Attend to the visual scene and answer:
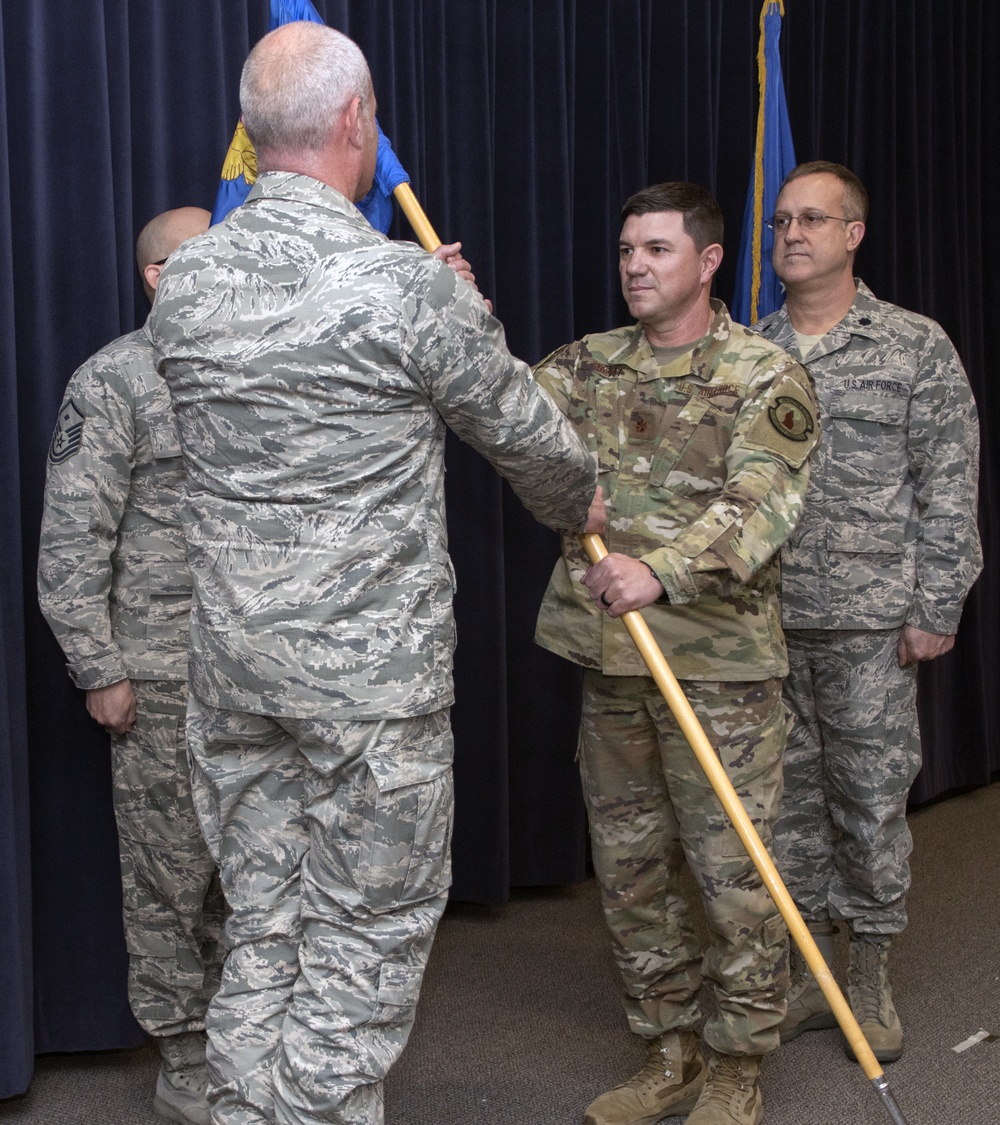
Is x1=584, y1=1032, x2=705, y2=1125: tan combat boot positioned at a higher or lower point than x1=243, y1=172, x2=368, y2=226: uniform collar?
lower

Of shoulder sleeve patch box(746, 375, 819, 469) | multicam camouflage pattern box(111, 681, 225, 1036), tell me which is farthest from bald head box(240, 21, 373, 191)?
multicam camouflage pattern box(111, 681, 225, 1036)

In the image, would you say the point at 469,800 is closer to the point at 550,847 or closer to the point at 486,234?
the point at 550,847

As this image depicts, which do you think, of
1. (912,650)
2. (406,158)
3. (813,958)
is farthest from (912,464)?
(406,158)

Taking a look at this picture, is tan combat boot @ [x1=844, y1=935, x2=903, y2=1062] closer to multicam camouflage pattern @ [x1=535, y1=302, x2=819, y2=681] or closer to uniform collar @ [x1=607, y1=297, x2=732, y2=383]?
multicam camouflage pattern @ [x1=535, y1=302, x2=819, y2=681]

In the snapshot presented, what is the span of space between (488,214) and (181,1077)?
2.16 m

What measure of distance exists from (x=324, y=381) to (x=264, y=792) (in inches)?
23.6

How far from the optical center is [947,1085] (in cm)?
255

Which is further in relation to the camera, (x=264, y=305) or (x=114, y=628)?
(x=114, y=628)

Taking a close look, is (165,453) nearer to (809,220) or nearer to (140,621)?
(140,621)

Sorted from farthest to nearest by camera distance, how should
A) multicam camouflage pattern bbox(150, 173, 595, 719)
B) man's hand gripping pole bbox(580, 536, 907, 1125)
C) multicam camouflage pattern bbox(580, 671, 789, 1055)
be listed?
multicam camouflage pattern bbox(580, 671, 789, 1055) < man's hand gripping pole bbox(580, 536, 907, 1125) < multicam camouflage pattern bbox(150, 173, 595, 719)

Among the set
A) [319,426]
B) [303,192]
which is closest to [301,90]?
[303,192]

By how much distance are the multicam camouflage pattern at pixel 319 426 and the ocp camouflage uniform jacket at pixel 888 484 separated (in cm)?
123

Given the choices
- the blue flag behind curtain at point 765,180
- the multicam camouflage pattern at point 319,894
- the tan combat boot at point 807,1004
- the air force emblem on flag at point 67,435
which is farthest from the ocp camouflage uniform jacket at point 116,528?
the blue flag behind curtain at point 765,180

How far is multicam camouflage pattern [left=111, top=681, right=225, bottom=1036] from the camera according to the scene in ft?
7.81
